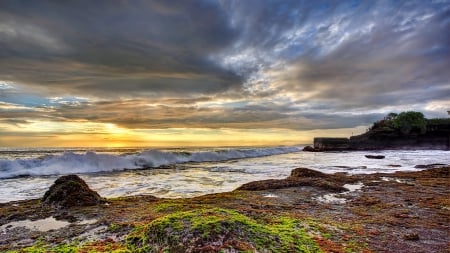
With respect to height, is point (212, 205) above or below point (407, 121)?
below

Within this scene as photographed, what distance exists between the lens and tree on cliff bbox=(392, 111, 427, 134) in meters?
70.1

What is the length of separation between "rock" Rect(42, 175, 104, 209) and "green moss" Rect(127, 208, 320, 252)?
12.5 ft

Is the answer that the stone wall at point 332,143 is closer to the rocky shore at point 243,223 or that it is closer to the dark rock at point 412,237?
the rocky shore at point 243,223

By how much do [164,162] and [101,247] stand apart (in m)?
26.3

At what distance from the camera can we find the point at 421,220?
5844 mm

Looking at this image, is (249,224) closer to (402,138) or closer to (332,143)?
(332,143)

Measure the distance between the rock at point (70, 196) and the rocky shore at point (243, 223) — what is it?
35mm

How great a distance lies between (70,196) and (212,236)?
17.9 ft

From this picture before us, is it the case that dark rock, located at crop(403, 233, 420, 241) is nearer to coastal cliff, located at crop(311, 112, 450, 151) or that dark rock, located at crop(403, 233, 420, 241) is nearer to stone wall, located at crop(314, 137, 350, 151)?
coastal cliff, located at crop(311, 112, 450, 151)

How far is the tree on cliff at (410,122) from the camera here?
70.1 meters

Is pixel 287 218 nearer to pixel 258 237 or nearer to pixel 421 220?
pixel 258 237

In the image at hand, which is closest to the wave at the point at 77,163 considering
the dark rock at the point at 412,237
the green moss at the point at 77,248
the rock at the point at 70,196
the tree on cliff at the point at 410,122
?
the rock at the point at 70,196

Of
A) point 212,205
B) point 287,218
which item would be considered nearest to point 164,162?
point 212,205

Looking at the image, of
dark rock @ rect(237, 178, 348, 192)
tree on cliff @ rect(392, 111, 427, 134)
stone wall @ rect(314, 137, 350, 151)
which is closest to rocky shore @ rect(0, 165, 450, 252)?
dark rock @ rect(237, 178, 348, 192)
